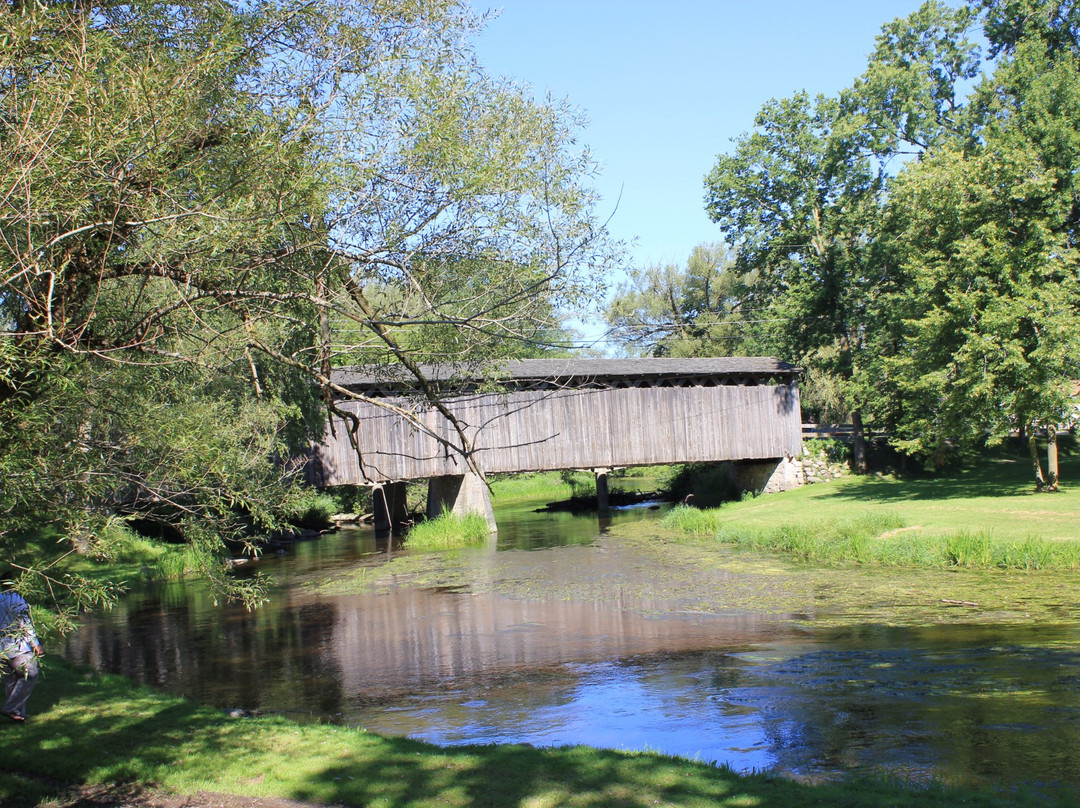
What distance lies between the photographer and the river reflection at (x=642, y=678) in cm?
691

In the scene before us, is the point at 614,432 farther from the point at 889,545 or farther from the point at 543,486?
the point at 543,486

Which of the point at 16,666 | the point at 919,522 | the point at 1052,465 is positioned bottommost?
the point at 919,522

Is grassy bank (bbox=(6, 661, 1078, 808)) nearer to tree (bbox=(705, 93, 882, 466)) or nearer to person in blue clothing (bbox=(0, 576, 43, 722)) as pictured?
person in blue clothing (bbox=(0, 576, 43, 722))

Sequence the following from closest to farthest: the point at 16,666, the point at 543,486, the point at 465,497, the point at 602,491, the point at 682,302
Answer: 1. the point at 16,666
2. the point at 465,497
3. the point at 602,491
4. the point at 543,486
5. the point at 682,302

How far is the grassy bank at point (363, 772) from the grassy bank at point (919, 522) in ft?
31.8

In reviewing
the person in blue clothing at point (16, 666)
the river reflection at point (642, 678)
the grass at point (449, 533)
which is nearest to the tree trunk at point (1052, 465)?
the river reflection at point (642, 678)

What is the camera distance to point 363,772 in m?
5.95

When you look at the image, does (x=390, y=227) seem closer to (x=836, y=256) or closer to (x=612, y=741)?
(x=612, y=741)

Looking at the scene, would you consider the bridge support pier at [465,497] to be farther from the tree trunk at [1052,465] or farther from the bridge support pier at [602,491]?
the tree trunk at [1052,465]

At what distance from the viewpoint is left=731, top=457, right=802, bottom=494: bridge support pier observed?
2827 cm

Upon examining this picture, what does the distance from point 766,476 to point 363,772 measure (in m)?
24.7

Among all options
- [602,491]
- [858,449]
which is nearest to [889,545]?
[858,449]

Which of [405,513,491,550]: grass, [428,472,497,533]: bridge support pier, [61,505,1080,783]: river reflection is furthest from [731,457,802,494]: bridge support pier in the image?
[61,505,1080,783]: river reflection

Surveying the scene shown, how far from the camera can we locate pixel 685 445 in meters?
27.2
